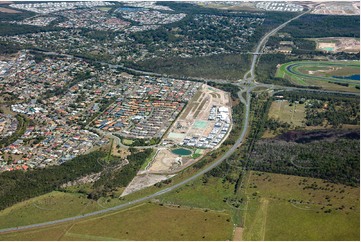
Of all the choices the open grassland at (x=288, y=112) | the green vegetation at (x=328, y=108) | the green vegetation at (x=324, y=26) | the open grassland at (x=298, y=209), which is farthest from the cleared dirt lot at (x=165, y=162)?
the green vegetation at (x=324, y=26)

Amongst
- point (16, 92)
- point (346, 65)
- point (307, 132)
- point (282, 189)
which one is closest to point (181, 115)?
point (307, 132)

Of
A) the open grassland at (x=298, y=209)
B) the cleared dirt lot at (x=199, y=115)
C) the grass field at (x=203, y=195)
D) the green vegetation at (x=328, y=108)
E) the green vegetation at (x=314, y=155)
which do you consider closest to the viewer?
the open grassland at (x=298, y=209)

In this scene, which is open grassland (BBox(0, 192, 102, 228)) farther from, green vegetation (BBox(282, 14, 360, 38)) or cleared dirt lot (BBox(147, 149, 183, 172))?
green vegetation (BBox(282, 14, 360, 38))

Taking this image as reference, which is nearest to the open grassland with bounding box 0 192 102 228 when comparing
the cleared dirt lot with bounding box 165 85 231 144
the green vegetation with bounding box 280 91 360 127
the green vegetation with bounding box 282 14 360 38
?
the cleared dirt lot with bounding box 165 85 231 144

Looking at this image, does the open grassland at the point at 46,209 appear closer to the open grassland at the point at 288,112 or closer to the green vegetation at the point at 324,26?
the open grassland at the point at 288,112

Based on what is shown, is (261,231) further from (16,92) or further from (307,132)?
(16,92)
